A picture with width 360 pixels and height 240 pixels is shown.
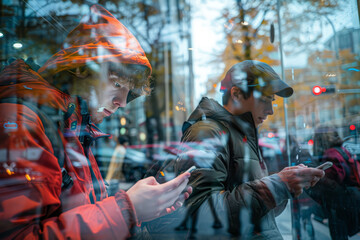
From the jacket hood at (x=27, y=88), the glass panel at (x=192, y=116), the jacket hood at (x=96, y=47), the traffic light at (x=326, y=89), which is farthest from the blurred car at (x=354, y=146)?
the jacket hood at (x=27, y=88)

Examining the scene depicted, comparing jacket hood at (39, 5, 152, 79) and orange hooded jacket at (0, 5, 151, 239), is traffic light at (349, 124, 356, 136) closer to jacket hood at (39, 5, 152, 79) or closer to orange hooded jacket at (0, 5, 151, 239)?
jacket hood at (39, 5, 152, 79)

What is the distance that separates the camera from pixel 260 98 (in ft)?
5.44

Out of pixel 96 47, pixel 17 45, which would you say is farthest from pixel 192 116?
pixel 17 45

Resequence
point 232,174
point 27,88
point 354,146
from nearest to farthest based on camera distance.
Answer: point 27,88
point 232,174
point 354,146

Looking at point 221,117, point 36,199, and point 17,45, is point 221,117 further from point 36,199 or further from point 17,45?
point 17,45

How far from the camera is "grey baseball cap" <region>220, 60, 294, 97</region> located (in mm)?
1649

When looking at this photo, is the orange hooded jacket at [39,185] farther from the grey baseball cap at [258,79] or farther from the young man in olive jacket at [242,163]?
the grey baseball cap at [258,79]

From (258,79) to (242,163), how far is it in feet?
1.77

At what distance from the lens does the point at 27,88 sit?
1.02 meters

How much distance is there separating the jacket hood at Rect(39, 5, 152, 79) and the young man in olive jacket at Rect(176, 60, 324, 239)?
52cm

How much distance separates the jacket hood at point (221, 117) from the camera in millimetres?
1530

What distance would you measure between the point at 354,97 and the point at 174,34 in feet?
5.58

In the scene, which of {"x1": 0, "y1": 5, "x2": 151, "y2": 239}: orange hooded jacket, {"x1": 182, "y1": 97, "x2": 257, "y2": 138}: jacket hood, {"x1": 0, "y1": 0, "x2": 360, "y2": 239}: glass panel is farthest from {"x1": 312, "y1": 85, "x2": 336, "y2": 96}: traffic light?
{"x1": 0, "y1": 5, "x2": 151, "y2": 239}: orange hooded jacket

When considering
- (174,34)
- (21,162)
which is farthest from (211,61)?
(21,162)
